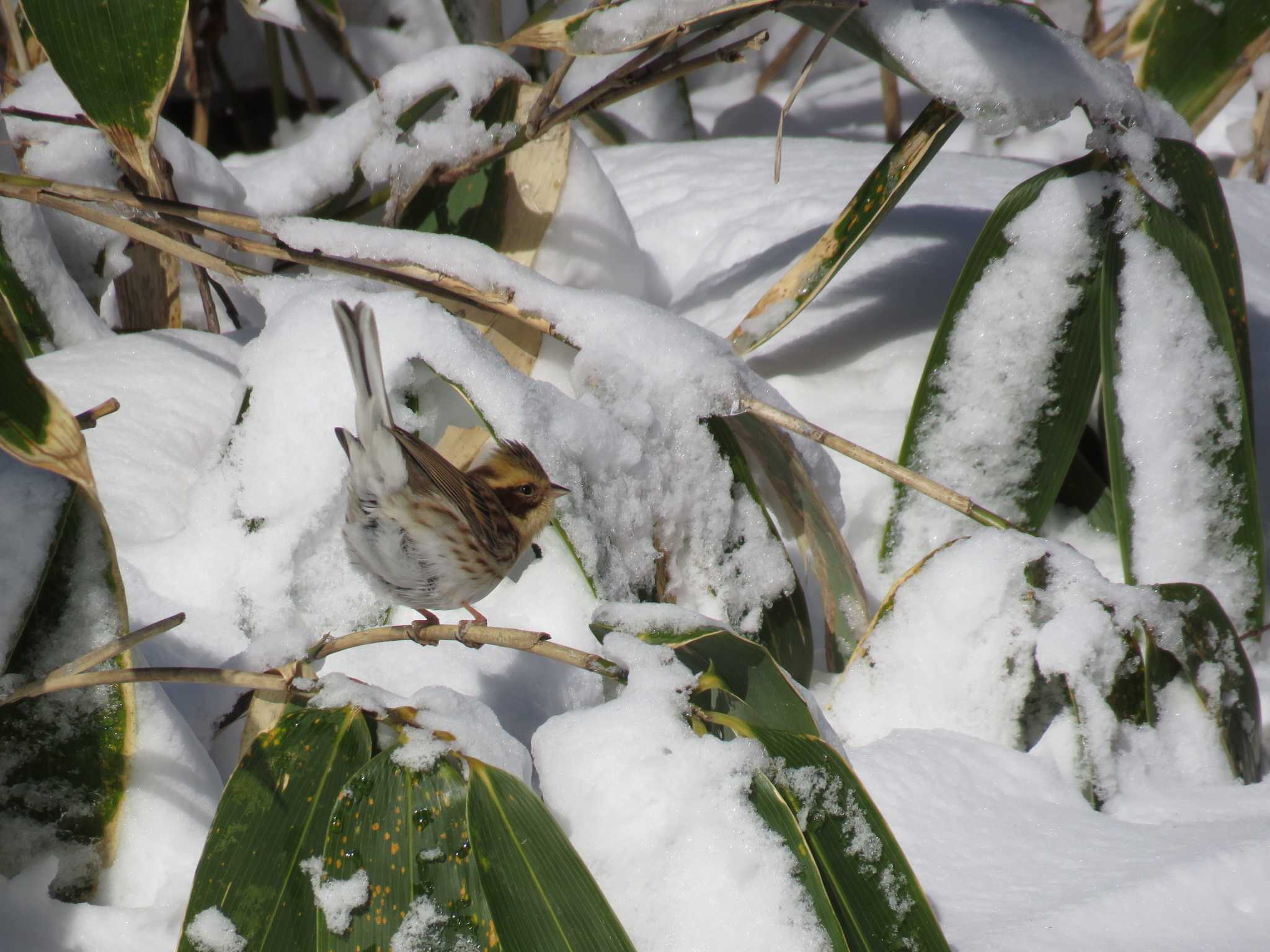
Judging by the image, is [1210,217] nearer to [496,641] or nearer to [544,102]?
[544,102]

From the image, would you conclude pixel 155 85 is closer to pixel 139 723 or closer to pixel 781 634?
pixel 139 723

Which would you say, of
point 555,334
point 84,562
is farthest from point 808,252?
point 84,562

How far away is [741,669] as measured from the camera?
85 centimetres

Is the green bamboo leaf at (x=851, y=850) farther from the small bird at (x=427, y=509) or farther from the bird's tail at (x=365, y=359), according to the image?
the bird's tail at (x=365, y=359)

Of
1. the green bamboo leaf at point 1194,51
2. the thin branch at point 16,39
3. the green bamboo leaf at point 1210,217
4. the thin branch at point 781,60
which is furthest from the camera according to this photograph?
the thin branch at point 781,60

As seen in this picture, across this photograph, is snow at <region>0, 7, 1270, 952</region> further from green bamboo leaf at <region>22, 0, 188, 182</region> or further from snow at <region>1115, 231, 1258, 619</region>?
green bamboo leaf at <region>22, 0, 188, 182</region>

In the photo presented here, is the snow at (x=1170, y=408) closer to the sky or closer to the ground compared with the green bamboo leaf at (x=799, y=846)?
closer to the sky

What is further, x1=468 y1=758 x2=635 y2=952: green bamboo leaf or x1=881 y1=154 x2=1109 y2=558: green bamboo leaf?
x1=881 y1=154 x2=1109 y2=558: green bamboo leaf

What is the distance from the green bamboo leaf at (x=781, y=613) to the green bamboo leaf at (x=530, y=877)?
0.50 metres

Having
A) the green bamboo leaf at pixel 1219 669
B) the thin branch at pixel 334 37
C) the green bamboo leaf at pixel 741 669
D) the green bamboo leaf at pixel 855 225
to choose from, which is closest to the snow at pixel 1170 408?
the green bamboo leaf at pixel 1219 669

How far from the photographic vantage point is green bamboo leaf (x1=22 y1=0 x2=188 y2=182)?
0.92 m

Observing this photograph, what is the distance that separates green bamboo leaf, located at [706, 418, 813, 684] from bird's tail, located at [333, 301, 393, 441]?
440 millimetres

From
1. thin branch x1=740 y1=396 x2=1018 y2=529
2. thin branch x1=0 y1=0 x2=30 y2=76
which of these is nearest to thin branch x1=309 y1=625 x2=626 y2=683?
thin branch x1=740 y1=396 x2=1018 y2=529

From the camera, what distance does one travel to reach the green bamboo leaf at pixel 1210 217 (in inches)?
45.8
